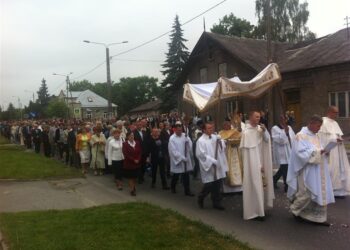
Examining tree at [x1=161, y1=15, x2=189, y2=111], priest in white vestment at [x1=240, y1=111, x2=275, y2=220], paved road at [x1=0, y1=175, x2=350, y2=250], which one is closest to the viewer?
paved road at [x1=0, y1=175, x2=350, y2=250]

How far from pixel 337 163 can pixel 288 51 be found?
25.2m

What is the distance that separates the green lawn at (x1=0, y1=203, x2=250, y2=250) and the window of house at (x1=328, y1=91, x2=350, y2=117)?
1962 centimetres

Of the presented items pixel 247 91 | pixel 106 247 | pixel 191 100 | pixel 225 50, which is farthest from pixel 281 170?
pixel 225 50

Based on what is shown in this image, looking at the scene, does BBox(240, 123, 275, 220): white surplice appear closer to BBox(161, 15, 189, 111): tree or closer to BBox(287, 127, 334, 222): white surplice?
BBox(287, 127, 334, 222): white surplice

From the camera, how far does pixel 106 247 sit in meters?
6.78

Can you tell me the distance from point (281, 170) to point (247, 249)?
4.94 metres

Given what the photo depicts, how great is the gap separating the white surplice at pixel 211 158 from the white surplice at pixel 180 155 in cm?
171

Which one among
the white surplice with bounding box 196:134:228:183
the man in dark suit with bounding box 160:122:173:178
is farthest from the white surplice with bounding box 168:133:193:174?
the white surplice with bounding box 196:134:228:183

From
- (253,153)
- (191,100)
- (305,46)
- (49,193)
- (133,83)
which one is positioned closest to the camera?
(253,153)

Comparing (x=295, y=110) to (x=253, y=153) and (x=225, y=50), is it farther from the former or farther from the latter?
(x=253, y=153)

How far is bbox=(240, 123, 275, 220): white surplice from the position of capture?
8.45 metres

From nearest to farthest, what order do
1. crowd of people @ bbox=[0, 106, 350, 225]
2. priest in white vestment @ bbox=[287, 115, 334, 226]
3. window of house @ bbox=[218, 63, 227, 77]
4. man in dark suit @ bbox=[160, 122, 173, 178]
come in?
priest in white vestment @ bbox=[287, 115, 334, 226], crowd of people @ bbox=[0, 106, 350, 225], man in dark suit @ bbox=[160, 122, 173, 178], window of house @ bbox=[218, 63, 227, 77]

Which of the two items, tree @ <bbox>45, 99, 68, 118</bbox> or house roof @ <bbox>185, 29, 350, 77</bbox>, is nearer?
house roof @ <bbox>185, 29, 350, 77</bbox>

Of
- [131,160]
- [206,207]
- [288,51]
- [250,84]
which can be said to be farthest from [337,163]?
[288,51]
